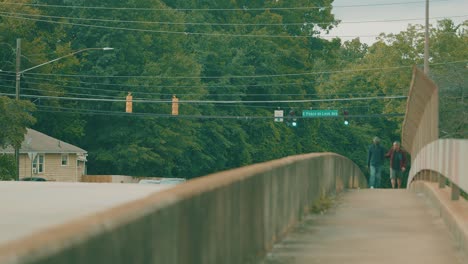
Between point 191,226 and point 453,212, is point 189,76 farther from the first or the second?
point 191,226

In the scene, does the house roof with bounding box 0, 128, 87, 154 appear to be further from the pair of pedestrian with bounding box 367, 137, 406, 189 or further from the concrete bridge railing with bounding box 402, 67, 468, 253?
the concrete bridge railing with bounding box 402, 67, 468, 253

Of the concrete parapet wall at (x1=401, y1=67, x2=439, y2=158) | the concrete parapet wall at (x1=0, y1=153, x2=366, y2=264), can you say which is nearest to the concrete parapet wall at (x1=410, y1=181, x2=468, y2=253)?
the concrete parapet wall at (x1=401, y1=67, x2=439, y2=158)

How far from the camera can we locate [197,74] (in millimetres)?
92250

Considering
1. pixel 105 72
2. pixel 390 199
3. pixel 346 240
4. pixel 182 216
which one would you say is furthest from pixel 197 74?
pixel 182 216

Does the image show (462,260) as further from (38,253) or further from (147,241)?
(38,253)

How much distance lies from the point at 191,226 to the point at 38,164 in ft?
255

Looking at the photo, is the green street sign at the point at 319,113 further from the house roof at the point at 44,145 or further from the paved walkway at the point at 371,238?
the paved walkway at the point at 371,238

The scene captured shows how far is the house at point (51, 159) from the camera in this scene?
3142 inches

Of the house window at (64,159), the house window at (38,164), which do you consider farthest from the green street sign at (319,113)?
the house window at (38,164)

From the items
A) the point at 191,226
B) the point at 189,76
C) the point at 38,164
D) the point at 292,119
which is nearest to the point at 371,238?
the point at 191,226

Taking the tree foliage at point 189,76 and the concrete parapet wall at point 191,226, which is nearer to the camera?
the concrete parapet wall at point 191,226

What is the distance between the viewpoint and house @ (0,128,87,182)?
3142 inches

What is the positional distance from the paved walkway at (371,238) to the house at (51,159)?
6313 centimetres

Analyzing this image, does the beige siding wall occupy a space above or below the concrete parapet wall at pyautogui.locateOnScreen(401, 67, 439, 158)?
below
